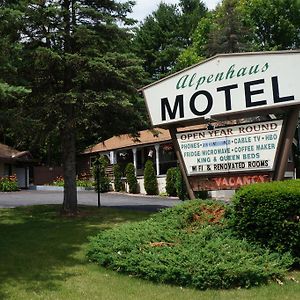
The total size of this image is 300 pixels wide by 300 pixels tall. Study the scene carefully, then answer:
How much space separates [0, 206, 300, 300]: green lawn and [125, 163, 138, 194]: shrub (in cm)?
1705

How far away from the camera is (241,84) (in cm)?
941

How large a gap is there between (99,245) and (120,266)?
108cm

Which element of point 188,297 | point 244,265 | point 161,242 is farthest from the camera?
point 161,242

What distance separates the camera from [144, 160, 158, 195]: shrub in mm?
28884

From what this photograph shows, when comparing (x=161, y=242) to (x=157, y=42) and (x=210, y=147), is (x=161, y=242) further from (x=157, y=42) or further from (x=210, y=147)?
(x=157, y=42)

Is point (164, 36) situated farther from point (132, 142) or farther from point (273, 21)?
point (132, 142)

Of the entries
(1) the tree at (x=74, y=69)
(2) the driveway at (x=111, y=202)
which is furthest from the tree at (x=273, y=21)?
(1) the tree at (x=74, y=69)

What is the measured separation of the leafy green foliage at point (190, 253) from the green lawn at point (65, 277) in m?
0.20

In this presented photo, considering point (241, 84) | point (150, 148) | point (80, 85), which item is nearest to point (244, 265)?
point (241, 84)

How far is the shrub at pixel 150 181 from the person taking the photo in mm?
28884

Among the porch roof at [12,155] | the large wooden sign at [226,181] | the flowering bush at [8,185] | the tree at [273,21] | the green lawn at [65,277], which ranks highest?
the tree at [273,21]

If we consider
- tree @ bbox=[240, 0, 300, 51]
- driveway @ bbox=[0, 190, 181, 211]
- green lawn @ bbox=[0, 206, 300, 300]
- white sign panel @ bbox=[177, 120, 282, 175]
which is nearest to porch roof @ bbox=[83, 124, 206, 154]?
driveway @ bbox=[0, 190, 181, 211]

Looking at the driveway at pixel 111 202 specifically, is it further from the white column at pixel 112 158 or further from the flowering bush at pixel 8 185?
the white column at pixel 112 158

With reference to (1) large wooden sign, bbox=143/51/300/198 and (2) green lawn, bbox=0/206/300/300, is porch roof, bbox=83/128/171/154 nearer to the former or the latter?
(2) green lawn, bbox=0/206/300/300
